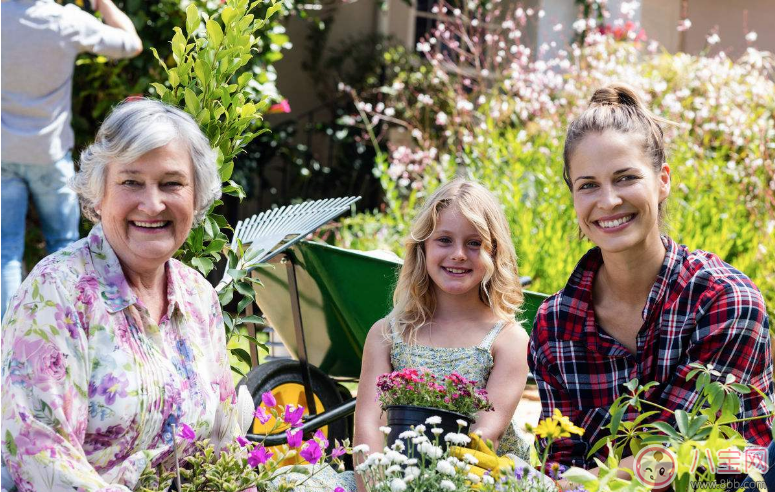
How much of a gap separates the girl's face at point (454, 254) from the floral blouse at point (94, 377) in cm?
83

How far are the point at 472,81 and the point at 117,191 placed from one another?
21.2ft

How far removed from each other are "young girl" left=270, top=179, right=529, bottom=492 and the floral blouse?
677 mm

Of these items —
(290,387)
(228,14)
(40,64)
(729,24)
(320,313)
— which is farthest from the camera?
(729,24)

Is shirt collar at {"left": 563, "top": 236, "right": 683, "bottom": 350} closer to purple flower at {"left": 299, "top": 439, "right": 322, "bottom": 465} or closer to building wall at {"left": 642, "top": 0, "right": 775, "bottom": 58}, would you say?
purple flower at {"left": 299, "top": 439, "right": 322, "bottom": 465}

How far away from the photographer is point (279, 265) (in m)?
3.45

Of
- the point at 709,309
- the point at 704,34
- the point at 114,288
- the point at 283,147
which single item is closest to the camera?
the point at 114,288

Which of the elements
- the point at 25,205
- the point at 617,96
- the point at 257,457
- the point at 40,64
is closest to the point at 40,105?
the point at 40,64

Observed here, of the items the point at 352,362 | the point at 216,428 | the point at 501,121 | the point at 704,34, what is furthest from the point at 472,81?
the point at 216,428

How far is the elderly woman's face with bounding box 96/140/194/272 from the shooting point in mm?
2006

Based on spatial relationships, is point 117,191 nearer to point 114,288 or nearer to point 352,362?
point 114,288

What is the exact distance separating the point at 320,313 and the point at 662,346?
1.56 meters

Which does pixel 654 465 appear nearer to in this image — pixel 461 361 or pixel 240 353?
pixel 461 361

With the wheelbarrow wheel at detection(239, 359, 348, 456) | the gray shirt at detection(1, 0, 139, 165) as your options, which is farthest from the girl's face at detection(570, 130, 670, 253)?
the gray shirt at detection(1, 0, 139, 165)

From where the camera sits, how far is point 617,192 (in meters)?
2.24
